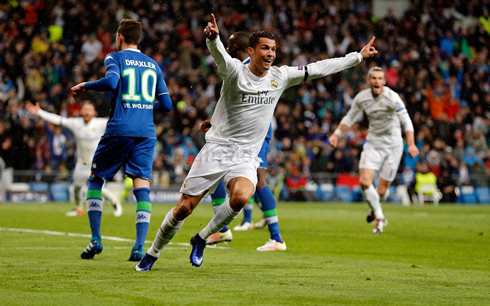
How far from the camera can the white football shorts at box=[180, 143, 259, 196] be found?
6430 millimetres

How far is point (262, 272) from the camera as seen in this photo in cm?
659

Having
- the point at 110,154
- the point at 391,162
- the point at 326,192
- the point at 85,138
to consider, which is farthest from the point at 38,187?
the point at 110,154

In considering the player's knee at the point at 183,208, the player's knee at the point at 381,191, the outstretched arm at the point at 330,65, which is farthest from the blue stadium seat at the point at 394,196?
the player's knee at the point at 183,208

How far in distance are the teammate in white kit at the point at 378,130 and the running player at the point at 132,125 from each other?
5.05 metres

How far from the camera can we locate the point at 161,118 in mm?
25234

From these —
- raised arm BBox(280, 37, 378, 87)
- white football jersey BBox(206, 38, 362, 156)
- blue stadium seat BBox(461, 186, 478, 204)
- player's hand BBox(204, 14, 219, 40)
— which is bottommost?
blue stadium seat BBox(461, 186, 478, 204)

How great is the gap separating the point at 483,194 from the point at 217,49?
2295 cm

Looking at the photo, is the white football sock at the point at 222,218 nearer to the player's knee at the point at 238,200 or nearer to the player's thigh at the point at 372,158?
the player's knee at the point at 238,200

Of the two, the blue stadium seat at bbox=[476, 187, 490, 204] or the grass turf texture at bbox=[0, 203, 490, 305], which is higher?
the grass turf texture at bbox=[0, 203, 490, 305]

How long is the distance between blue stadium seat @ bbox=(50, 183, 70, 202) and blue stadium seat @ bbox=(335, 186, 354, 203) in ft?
30.8

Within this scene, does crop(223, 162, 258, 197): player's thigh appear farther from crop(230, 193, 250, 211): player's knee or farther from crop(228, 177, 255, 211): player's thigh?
crop(230, 193, 250, 211): player's knee

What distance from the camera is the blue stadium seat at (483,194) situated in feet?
88.4

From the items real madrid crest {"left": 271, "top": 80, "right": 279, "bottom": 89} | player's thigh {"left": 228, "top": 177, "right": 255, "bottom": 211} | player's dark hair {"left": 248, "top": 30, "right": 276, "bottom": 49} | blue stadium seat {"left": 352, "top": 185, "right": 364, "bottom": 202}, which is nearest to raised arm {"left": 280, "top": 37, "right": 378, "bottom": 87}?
real madrid crest {"left": 271, "top": 80, "right": 279, "bottom": 89}

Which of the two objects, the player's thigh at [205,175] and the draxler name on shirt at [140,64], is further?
the draxler name on shirt at [140,64]
